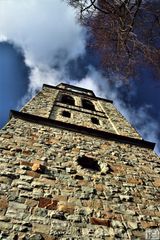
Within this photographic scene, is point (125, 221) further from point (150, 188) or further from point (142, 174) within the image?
point (142, 174)

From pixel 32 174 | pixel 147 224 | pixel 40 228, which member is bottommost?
pixel 40 228

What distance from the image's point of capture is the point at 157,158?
8.28 meters

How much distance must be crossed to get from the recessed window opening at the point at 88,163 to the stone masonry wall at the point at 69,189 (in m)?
0.12

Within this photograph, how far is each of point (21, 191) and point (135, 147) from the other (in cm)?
457

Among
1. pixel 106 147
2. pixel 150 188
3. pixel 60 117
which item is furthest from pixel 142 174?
pixel 60 117

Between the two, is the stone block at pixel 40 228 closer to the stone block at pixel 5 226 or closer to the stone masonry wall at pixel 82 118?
the stone block at pixel 5 226

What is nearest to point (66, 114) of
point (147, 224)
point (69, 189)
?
point (69, 189)

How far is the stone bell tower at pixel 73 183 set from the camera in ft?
15.0

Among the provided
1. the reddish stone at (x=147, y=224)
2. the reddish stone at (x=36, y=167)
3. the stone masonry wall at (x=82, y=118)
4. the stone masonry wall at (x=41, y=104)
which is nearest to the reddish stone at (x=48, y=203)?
the reddish stone at (x=36, y=167)

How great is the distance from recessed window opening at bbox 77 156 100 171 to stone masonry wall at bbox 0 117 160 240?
0.12 metres

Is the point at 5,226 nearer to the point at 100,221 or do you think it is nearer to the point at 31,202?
the point at 31,202

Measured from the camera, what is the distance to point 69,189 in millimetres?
5527

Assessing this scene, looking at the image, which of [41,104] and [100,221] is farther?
[41,104]

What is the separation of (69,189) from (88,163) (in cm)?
149
